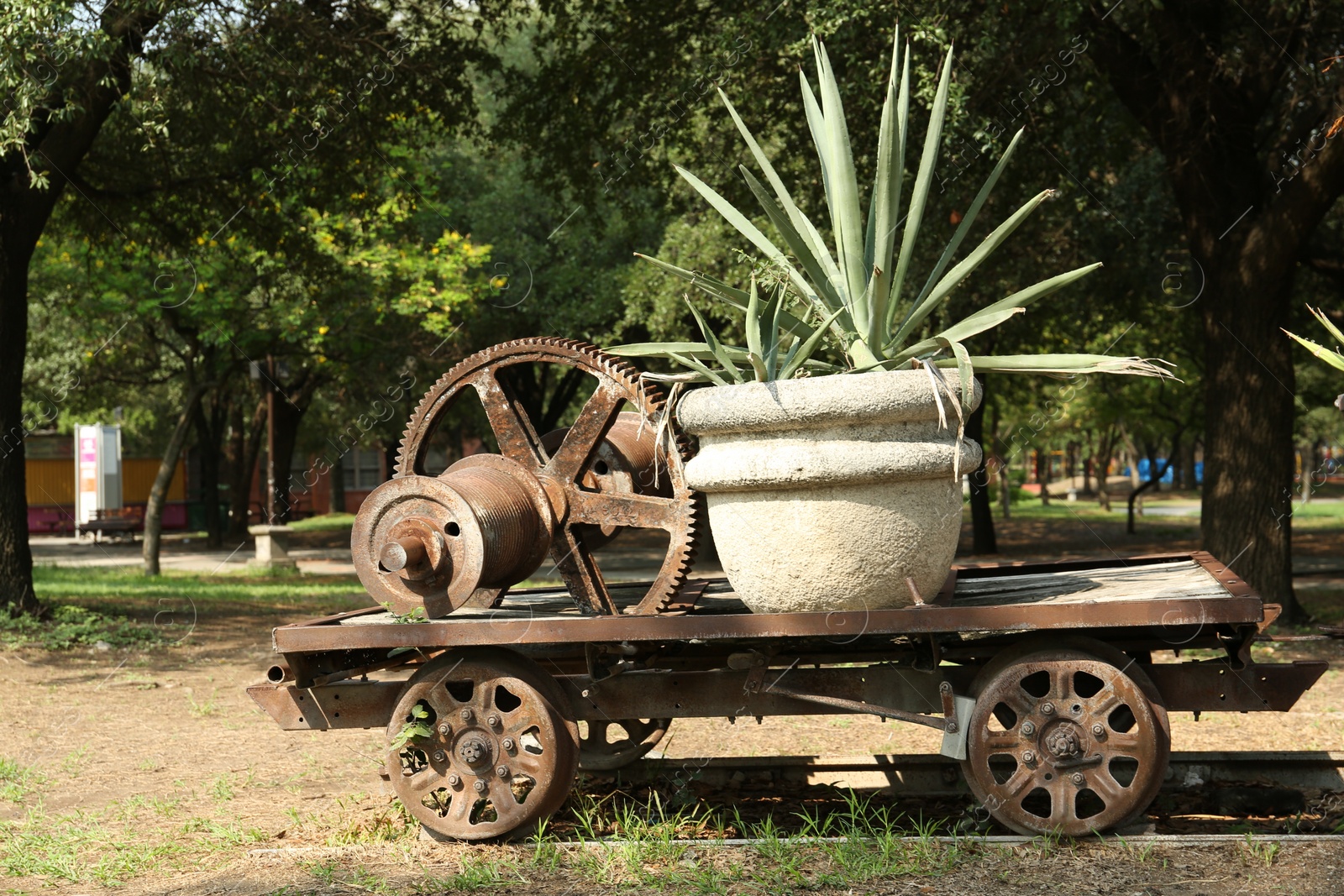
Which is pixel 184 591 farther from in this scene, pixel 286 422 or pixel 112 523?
pixel 112 523

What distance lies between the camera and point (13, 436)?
38.2 ft

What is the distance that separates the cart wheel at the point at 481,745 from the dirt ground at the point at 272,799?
0.15 meters

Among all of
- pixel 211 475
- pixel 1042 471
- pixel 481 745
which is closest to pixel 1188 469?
pixel 1042 471

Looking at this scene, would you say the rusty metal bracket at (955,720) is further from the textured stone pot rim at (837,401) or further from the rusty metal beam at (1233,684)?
the textured stone pot rim at (837,401)

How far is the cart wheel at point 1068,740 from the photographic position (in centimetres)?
448

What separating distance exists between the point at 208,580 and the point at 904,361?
55.1 ft

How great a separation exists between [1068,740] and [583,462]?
217cm

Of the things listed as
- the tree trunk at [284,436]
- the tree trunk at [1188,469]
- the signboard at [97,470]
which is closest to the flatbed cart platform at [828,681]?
the tree trunk at [284,436]

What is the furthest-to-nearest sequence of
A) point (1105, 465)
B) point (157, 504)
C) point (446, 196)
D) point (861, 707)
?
point (1105, 465)
point (446, 196)
point (157, 504)
point (861, 707)

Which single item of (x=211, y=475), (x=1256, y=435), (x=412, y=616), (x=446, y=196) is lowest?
(x=412, y=616)

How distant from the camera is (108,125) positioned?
1412cm

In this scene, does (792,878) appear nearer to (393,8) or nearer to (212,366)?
(393,8)

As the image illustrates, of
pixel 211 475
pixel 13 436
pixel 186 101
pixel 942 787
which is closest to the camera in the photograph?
pixel 942 787

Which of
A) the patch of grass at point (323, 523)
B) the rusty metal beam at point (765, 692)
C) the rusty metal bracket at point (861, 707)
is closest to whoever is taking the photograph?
the rusty metal beam at point (765, 692)
